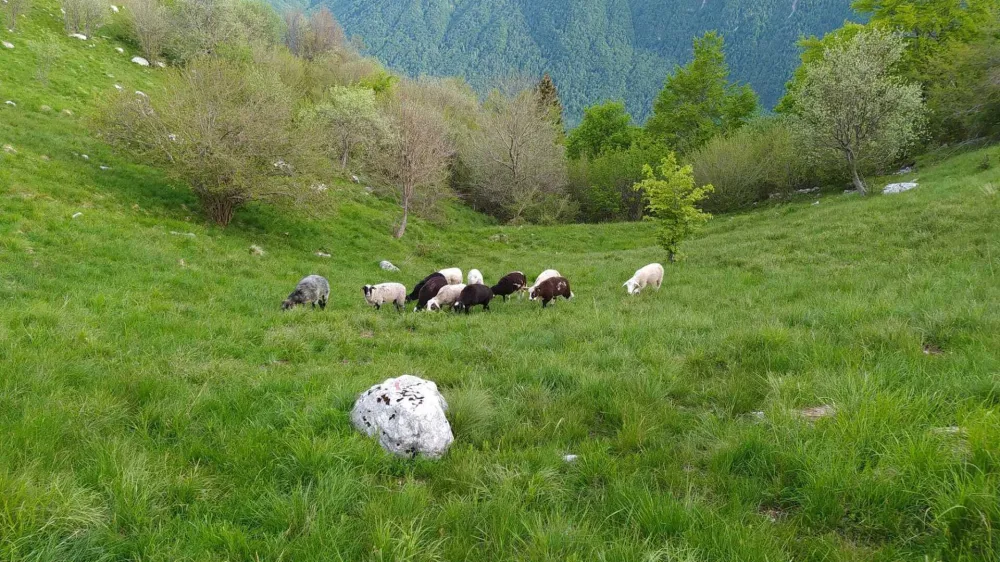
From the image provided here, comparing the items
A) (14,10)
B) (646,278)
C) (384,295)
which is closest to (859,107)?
(646,278)

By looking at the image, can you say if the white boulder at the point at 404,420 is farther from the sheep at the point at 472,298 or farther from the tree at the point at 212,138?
the tree at the point at 212,138

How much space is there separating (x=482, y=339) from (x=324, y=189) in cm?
1567

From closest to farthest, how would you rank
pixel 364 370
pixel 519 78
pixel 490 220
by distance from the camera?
pixel 364 370 < pixel 490 220 < pixel 519 78

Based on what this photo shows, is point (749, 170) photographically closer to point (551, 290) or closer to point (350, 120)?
point (551, 290)

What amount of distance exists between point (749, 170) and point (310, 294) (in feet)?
121

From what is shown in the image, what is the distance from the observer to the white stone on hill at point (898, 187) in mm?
23394

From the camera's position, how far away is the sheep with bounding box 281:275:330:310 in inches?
478

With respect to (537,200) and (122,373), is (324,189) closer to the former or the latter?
(122,373)

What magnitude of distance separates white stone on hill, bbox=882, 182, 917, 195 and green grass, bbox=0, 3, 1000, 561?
46.8ft

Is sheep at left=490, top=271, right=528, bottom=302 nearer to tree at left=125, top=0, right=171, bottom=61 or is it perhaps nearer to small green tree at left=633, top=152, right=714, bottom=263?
small green tree at left=633, top=152, right=714, bottom=263

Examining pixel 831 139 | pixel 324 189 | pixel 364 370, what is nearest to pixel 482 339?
pixel 364 370

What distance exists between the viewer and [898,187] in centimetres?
2430

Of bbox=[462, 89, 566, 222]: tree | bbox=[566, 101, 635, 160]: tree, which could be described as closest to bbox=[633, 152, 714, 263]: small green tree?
bbox=[462, 89, 566, 222]: tree

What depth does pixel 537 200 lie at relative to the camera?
44406 millimetres
